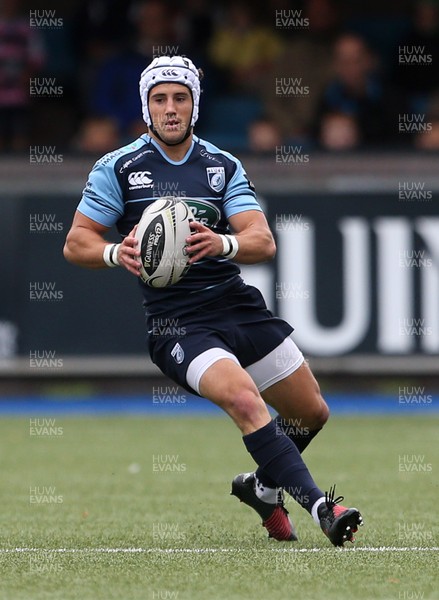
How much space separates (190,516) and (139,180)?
198cm

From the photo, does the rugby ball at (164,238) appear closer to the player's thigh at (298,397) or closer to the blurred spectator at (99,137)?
the player's thigh at (298,397)

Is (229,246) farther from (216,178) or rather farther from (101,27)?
(101,27)

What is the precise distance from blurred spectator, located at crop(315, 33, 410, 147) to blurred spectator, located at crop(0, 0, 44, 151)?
3.18m

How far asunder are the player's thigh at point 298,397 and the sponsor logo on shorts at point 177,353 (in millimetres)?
531

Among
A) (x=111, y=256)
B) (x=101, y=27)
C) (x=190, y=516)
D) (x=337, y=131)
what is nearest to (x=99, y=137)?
(x=101, y=27)

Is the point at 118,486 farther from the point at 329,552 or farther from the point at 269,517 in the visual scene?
the point at 329,552

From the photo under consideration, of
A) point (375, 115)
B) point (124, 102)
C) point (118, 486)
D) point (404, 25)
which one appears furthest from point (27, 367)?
point (404, 25)

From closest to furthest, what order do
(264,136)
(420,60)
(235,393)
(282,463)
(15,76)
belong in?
(235,393), (282,463), (264,136), (15,76), (420,60)

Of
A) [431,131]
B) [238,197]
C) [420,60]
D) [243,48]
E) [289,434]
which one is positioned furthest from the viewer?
[243,48]

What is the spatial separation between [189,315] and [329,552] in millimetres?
1274

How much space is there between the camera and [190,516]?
770 cm

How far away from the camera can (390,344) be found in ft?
46.3

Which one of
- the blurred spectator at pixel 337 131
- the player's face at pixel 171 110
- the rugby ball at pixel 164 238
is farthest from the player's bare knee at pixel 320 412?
the blurred spectator at pixel 337 131

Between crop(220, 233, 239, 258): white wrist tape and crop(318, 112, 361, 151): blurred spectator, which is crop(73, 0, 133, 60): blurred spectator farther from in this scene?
crop(220, 233, 239, 258): white wrist tape
